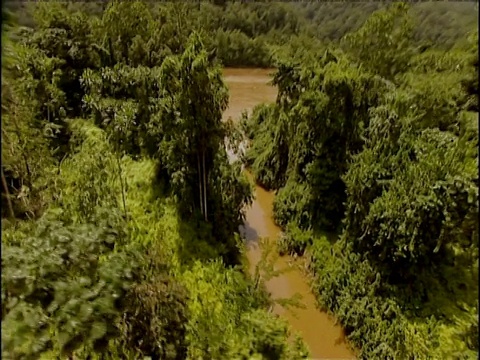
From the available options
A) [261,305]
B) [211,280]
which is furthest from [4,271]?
[211,280]

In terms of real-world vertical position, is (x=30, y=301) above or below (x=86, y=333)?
above

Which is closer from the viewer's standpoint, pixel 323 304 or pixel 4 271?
pixel 4 271

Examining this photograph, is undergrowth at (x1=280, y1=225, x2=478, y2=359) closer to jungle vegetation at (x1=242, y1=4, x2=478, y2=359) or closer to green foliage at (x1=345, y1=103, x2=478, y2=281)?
jungle vegetation at (x1=242, y1=4, x2=478, y2=359)

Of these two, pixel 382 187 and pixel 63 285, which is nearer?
pixel 63 285

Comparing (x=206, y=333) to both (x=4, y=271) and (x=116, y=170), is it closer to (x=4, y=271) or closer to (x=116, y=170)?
(x=4, y=271)

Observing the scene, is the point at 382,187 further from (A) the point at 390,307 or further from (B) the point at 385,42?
(B) the point at 385,42

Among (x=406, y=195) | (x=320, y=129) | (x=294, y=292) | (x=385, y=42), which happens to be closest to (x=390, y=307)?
(x=406, y=195)

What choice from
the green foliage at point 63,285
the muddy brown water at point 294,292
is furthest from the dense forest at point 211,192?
the muddy brown water at point 294,292

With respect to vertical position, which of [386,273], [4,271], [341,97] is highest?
[341,97]
